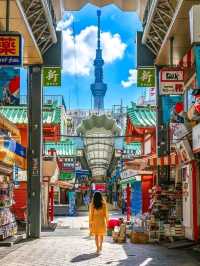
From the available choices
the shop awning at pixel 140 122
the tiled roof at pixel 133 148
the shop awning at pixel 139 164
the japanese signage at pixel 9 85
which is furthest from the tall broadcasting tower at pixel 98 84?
the japanese signage at pixel 9 85

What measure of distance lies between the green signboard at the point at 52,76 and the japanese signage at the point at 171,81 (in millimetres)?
4717

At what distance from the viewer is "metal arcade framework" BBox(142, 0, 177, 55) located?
53.8ft

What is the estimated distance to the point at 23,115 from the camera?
34.9 metres

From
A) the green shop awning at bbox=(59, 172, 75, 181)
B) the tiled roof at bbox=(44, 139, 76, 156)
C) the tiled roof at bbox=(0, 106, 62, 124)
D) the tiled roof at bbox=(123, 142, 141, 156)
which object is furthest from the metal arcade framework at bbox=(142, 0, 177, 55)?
→ the tiled roof at bbox=(44, 139, 76, 156)

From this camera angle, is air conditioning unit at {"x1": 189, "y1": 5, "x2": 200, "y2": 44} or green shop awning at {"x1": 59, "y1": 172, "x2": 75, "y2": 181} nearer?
air conditioning unit at {"x1": 189, "y1": 5, "x2": 200, "y2": 44}

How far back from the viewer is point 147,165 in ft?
64.0

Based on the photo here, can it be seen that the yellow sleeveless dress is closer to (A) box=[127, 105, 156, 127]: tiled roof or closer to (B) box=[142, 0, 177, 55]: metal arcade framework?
(B) box=[142, 0, 177, 55]: metal arcade framework

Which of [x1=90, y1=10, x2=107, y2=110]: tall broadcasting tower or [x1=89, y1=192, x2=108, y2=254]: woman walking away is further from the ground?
[x1=90, y1=10, x2=107, y2=110]: tall broadcasting tower

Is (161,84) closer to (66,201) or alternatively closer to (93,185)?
(66,201)

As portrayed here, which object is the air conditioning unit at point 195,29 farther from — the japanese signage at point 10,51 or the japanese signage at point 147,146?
the japanese signage at point 147,146

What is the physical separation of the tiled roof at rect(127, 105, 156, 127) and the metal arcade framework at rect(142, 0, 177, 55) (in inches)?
531

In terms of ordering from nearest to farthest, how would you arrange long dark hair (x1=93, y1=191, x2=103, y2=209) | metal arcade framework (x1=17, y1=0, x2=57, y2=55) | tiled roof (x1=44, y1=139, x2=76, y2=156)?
long dark hair (x1=93, y1=191, x2=103, y2=209), metal arcade framework (x1=17, y1=0, x2=57, y2=55), tiled roof (x1=44, y1=139, x2=76, y2=156)

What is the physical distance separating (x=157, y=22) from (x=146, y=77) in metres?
3.10

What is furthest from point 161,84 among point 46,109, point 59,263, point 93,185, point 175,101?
point 93,185
